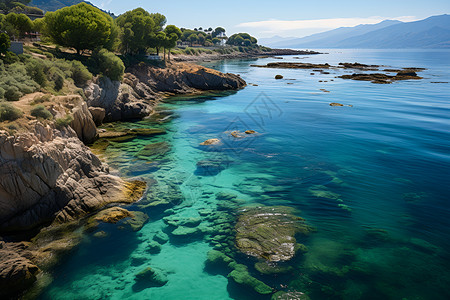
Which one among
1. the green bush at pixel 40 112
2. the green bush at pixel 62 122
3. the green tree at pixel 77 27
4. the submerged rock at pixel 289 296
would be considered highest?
the green tree at pixel 77 27

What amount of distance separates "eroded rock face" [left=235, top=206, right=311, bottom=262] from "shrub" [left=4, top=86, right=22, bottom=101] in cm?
2137

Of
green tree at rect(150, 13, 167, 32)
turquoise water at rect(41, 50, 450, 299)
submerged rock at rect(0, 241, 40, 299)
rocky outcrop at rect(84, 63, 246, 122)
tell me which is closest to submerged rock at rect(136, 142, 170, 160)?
turquoise water at rect(41, 50, 450, 299)

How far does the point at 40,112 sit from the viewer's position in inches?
830

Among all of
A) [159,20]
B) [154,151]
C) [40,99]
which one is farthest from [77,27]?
[159,20]

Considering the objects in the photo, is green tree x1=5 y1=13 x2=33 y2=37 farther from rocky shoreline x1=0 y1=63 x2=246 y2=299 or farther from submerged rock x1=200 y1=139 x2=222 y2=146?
submerged rock x1=200 y1=139 x2=222 y2=146

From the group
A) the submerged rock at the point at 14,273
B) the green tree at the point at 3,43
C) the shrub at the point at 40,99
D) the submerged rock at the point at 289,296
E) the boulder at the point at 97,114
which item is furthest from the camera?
the boulder at the point at 97,114

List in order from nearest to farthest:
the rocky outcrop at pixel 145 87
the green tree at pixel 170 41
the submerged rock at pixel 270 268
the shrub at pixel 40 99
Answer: the submerged rock at pixel 270 268
the shrub at pixel 40 99
the rocky outcrop at pixel 145 87
the green tree at pixel 170 41

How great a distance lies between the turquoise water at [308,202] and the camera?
1384cm

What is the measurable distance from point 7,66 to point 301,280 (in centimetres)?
3469

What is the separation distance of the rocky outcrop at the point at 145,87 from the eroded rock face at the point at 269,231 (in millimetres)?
29273

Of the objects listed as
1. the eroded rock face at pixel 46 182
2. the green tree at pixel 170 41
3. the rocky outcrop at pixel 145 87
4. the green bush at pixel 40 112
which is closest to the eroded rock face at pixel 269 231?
the eroded rock face at pixel 46 182

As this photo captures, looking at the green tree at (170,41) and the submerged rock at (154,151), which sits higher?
the green tree at (170,41)

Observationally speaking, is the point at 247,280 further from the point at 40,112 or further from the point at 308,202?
the point at 40,112

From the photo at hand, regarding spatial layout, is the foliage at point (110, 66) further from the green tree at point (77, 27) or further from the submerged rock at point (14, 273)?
the submerged rock at point (14, 273)
